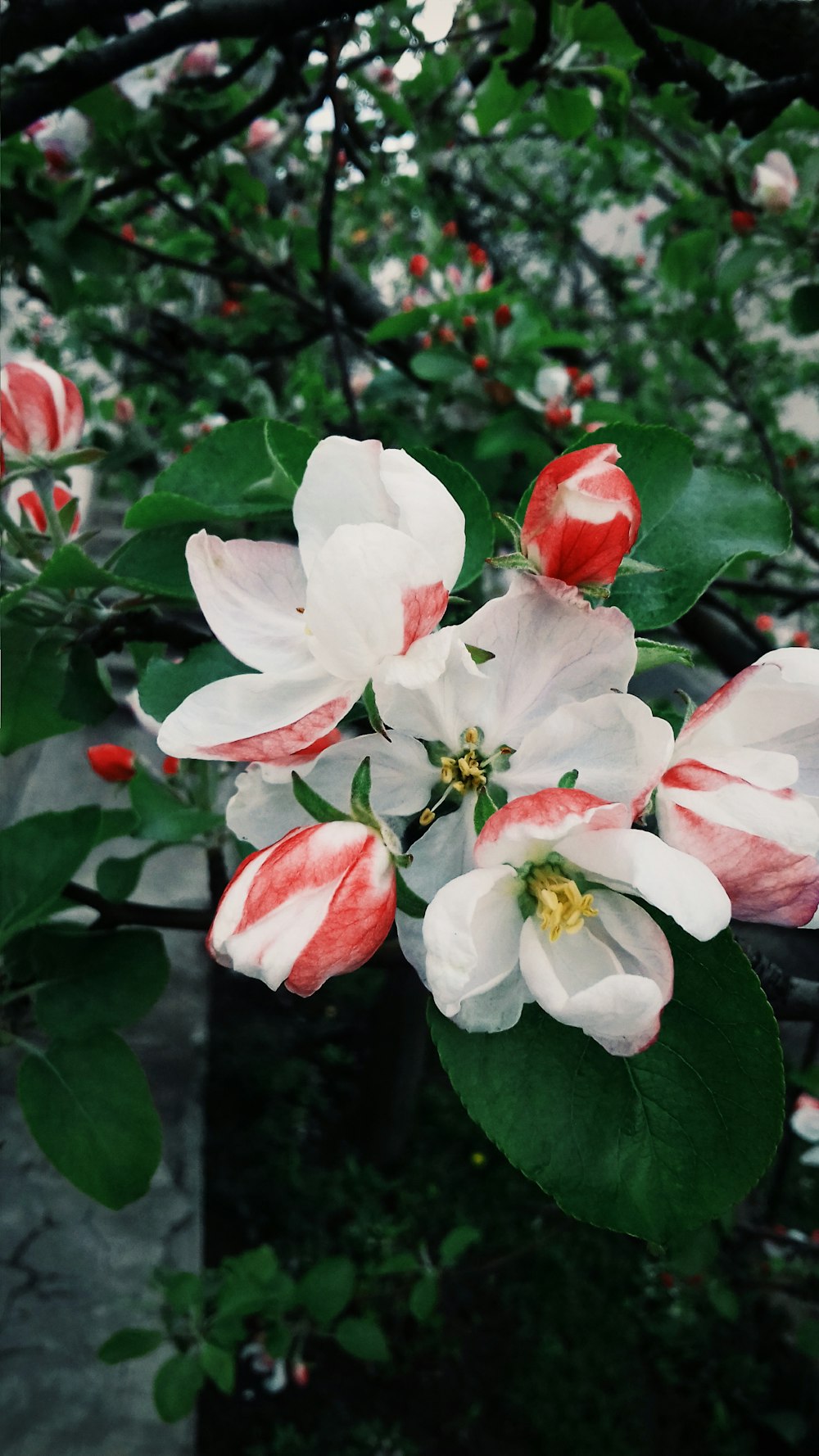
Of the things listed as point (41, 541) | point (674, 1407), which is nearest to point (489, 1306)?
point (674, 1407)

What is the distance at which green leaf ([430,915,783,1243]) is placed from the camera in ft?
1.35

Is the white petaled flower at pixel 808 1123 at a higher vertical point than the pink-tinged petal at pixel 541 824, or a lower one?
lower

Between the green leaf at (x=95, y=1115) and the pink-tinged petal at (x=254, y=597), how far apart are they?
1.50ft

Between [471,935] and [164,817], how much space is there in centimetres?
58

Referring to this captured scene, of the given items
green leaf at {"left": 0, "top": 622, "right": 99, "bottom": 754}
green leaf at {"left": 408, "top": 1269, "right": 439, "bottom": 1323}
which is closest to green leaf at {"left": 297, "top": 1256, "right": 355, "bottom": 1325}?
green leaf at {"left": 408, "top": 1269, "right": 439, "bottom": 1323}

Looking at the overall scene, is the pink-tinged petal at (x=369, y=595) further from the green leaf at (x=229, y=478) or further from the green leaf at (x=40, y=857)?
the green leaf at (x=40, y=857)

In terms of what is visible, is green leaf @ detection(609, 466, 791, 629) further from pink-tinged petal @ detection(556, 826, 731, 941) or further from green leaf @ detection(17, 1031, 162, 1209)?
green leaf @ detection(17, 1031, 162, 1209)

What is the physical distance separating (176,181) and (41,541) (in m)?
1.69

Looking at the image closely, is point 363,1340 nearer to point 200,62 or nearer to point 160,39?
point 160,39

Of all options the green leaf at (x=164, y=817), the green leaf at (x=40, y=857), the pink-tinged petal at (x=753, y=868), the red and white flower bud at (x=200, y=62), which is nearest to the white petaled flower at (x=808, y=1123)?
the green leaf at (x=164, y=817)

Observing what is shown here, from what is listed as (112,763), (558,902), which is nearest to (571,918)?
(558,902)

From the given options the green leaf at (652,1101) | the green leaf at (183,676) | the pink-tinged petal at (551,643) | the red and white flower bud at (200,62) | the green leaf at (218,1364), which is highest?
the red and white flower bud at (200,62)

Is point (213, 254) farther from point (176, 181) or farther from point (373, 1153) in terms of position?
point (373, 1153)

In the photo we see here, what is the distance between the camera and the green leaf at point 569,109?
1272 millimetres
